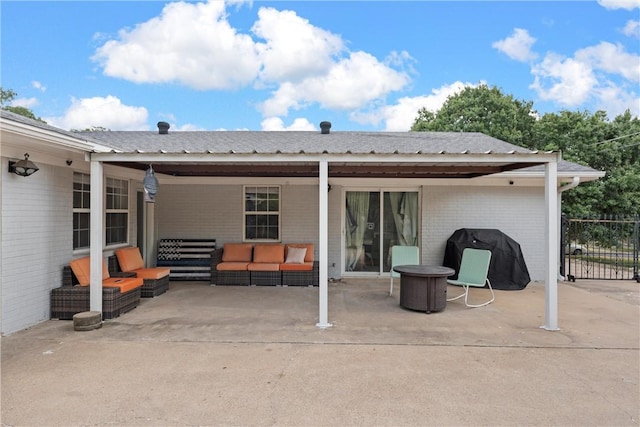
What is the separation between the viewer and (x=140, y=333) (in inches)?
189

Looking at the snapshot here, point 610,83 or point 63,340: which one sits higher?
point 610,83

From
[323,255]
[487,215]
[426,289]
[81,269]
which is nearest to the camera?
[323,255]

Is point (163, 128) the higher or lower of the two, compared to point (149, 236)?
higher

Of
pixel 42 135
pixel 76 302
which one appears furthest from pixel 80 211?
pixel 42 135

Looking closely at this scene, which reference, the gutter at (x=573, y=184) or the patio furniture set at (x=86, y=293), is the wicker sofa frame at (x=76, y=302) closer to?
the patio furniture set at (x=86, y=293)

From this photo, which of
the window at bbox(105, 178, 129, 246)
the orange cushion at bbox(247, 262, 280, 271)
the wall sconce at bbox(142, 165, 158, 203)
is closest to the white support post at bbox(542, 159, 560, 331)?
the orange cushion at bbox(247, 262, 280, 271)

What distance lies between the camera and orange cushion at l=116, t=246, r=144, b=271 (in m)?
6.94

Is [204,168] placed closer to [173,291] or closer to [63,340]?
[173,291]

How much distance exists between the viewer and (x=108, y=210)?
716 centimetres

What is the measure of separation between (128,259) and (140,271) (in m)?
0.33

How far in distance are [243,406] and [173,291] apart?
5.06 metres

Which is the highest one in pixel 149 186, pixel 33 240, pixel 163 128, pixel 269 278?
pixel 163 128

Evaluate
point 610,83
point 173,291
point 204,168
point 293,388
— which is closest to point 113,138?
point 204,168

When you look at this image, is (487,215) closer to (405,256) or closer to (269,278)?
(405,256)
